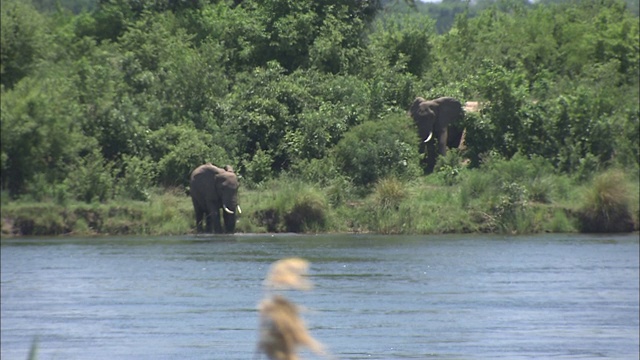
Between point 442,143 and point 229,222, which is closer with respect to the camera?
point 229,222

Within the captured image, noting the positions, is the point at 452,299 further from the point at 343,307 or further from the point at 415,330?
the point at 415,330

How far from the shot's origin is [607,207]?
28109 millimetres

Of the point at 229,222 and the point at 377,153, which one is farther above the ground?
the point at 377,153

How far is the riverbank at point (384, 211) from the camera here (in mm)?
27469

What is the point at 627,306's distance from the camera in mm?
17328

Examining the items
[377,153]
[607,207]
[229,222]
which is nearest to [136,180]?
[229,222]

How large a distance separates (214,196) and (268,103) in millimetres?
4730

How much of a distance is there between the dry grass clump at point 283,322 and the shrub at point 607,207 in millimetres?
26712

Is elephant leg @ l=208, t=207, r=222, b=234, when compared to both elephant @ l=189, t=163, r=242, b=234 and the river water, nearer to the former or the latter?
elephant @ l=189, t=163, r=242, b=234

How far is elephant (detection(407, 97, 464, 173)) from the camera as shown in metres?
31.0

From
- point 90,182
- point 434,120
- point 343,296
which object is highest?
point 434,120

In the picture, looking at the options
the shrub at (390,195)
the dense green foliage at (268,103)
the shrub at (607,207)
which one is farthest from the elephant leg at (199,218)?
the shrub at (607,207)

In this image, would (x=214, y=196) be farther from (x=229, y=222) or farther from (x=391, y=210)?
(x=391, y=210)

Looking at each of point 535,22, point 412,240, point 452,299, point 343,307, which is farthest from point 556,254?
point 535,22
